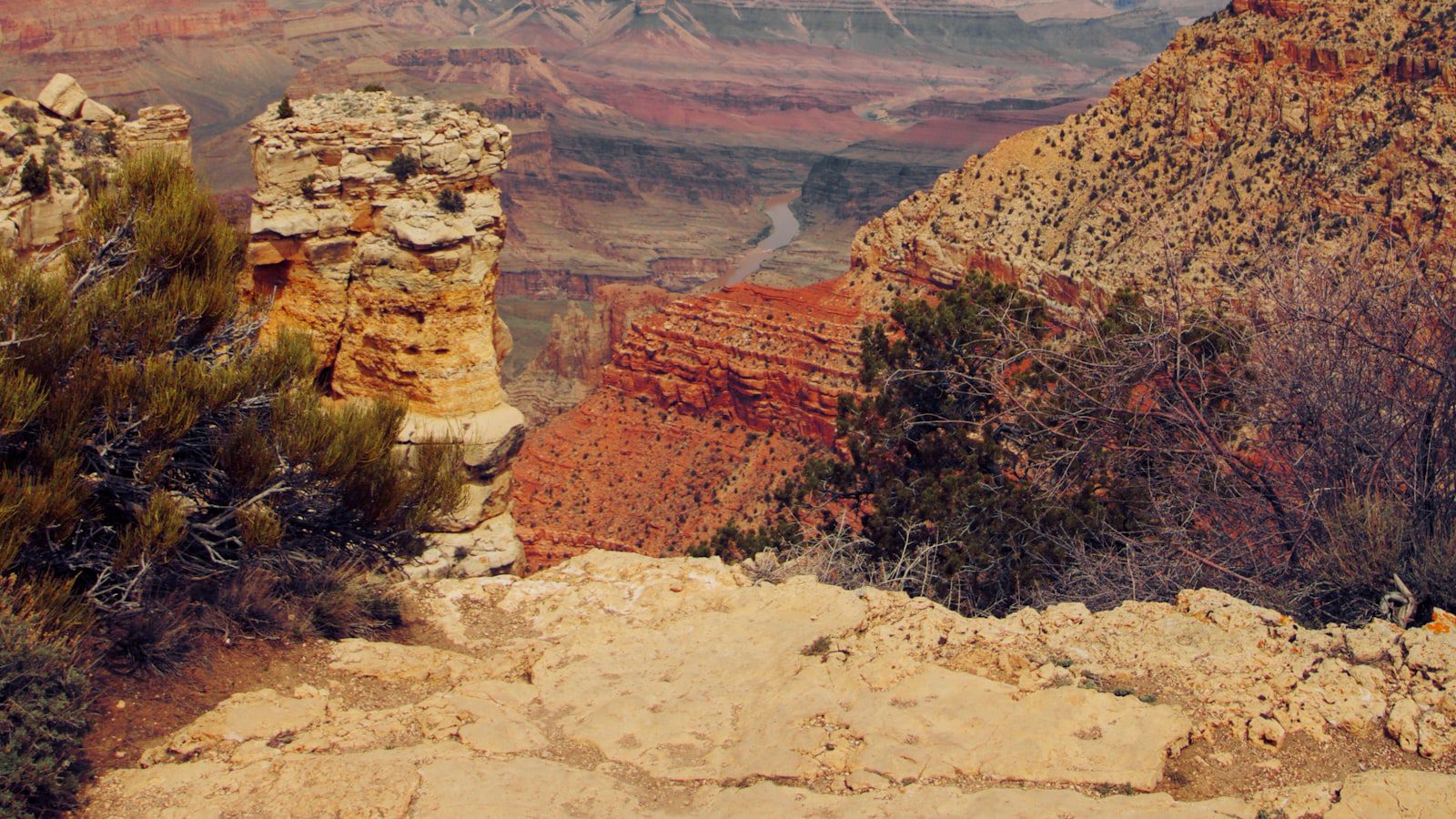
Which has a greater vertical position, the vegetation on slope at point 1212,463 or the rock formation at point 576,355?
the vegetation on slope at point 1212,463

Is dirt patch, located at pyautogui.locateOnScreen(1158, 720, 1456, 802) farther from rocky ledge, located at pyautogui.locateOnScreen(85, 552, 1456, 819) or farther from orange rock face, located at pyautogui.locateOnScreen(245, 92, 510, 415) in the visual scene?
orange rock face, located at pyautogui.locateOnScreen(245, 92, 510, 415)

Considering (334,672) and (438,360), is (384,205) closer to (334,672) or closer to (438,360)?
(438,360)

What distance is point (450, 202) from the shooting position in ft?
48.8

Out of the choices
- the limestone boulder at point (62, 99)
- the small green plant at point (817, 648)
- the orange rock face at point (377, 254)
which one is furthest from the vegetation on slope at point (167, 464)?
the limestone boulder at point (62, 99)

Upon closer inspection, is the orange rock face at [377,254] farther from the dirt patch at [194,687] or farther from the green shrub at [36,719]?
the green shrub at [36,719]

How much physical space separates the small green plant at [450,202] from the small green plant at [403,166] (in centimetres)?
44

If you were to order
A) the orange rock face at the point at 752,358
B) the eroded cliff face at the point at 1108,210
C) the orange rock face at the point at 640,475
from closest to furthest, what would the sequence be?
the orange rock face at the point at 640,475 < the eroded cliff face at the point at 1108,210 < the orange rock face at the point at 752,358

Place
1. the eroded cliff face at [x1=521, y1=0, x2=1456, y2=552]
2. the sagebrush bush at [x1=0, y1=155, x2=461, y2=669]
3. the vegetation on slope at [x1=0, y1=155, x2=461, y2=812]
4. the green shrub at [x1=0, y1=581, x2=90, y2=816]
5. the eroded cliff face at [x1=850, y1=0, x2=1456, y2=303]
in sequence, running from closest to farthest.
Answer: the green shrub at [x1=0, y1=581, x2=90, y2=816], the vegetation on slope at [x1=0, y1=155, x2=461, y2=812], the sagebrush bush at [x1=0, y1=155, x2=461, y2=669], the eroded cliff face at [x1=850, y1=0, x2=1456, y2=303], the eroded cliff face at [x1=521, y1=0, x2=1456, y2=552]

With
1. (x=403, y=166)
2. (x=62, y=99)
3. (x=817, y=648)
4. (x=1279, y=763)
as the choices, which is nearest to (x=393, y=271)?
(x=403, y=166)

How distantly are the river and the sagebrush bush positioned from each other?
105075mm

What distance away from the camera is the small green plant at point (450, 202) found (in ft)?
48.7

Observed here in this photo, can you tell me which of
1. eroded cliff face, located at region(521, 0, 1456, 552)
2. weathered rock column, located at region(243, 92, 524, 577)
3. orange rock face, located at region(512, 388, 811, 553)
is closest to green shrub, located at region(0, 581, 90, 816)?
weathered rock column, located at region(243, 92, 524, 577)

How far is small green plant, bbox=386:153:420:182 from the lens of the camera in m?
14.7

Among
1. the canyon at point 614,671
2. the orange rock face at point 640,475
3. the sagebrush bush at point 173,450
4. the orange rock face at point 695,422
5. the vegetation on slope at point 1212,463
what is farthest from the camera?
the orange rock face at point 695,422
